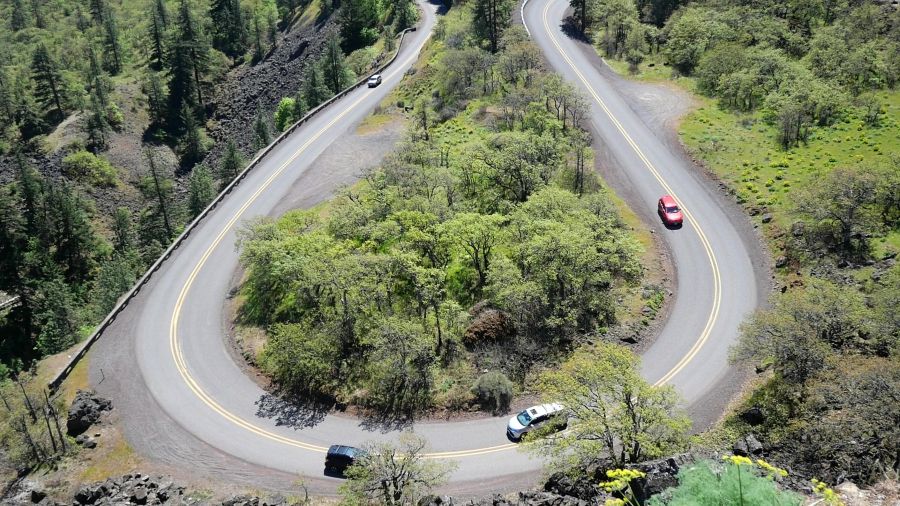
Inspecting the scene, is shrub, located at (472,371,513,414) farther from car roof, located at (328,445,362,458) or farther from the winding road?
car roof, located at (328,445,362,458)

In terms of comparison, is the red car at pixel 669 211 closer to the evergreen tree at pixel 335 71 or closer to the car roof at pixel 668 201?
the car roof at pixel 668 201

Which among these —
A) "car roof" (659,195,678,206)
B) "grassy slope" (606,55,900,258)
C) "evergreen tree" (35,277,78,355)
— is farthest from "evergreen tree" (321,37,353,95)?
"car roof" (659,195,678,206)

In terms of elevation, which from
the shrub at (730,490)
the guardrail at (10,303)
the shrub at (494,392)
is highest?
the shrub at (730,490)

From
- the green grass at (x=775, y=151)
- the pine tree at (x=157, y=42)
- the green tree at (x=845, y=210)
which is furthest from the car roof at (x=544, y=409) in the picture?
the pine tree at (x=157, y=42)

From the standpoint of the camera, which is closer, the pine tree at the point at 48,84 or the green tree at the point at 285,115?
the green tree at the point at 285,115

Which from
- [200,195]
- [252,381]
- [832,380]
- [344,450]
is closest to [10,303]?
[200,195]

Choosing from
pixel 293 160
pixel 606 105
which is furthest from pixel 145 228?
pixel 606 105
